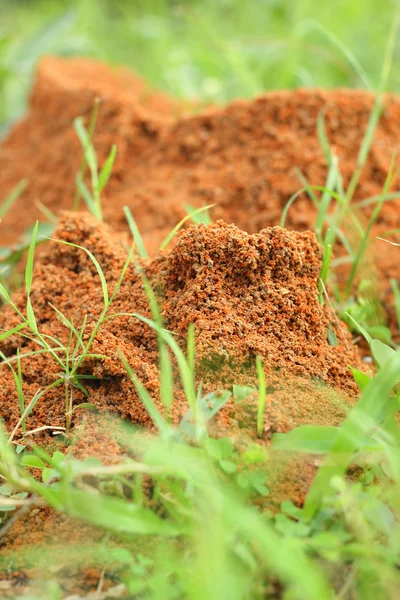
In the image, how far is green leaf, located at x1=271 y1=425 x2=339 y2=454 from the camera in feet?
3.68

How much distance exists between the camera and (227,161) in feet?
7.78

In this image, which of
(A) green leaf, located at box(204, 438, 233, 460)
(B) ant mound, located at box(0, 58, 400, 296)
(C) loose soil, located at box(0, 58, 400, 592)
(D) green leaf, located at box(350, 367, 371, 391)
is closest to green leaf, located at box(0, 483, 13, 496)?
(C) loose soil, located at box(0, 58, 400, 592)

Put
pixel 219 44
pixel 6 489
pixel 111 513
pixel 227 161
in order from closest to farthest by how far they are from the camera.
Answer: pixel 111 513 → pixel 6 489 → pixel 227 161 → pixel 219 44

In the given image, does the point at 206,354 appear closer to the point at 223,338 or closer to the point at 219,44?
the point at 223,338

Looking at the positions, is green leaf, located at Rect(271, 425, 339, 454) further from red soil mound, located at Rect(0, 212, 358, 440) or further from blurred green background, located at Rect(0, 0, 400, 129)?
blurred green background, located at Rect(0, 0, 400, 129)

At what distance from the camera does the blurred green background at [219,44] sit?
3463 millimetres

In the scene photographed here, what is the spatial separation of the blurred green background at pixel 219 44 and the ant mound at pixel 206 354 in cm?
176

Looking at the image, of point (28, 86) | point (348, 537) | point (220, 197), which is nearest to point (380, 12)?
point (28, 86)

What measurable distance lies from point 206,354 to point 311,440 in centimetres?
28

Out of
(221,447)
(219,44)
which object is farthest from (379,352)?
(219,44)

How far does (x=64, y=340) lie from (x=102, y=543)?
52 centimetres

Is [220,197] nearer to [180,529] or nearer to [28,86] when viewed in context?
[180,529]

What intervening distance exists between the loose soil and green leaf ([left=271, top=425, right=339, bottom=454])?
8 centimetres

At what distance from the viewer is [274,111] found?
2.36 metres
